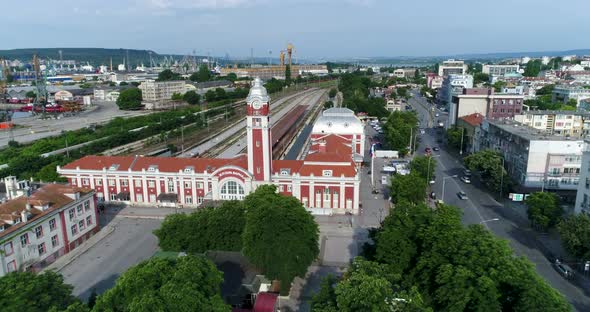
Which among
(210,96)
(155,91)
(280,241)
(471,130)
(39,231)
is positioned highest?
(155,91)

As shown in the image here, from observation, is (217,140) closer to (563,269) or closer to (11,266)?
(11,266)

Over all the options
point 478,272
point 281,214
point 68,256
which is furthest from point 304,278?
point 68,256

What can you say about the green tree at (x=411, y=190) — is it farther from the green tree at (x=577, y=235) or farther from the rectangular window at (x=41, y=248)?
the rectangular window at (x=41, y=248)

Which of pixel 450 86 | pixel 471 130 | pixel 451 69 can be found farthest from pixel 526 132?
pixel 451 69

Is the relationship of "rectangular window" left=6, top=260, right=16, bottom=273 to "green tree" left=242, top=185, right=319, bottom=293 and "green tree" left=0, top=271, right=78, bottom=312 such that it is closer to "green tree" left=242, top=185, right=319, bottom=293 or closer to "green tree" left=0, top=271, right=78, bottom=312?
"green tree" left=0, top=271, right=78, bottom=312

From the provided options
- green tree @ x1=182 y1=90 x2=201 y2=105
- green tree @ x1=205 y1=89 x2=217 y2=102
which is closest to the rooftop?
green tree @ x1=205 y1=89 x2=217 y2=102

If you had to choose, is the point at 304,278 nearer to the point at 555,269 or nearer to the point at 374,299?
the point at 374,299
